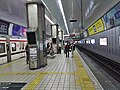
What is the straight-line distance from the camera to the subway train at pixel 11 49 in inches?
499

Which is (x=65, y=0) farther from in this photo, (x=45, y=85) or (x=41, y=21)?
(x=45, y=85)

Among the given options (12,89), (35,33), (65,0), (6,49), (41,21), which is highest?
(65,0)

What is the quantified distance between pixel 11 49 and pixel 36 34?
6459 mm

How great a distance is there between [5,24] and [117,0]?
898 centimetres

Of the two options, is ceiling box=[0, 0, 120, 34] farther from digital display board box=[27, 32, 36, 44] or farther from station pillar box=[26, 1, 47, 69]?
digital display board box=[27, 32, 36, 44]

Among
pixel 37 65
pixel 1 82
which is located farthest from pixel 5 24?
pixel 1 82

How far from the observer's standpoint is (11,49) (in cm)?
1488

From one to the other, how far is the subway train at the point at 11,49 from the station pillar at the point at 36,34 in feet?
12.9

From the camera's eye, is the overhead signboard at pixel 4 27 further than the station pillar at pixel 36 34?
Yes

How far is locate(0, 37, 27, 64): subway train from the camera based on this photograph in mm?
12664

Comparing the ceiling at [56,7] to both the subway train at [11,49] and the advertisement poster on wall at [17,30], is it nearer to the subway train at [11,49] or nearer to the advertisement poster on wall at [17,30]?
the subway train at [11,49]

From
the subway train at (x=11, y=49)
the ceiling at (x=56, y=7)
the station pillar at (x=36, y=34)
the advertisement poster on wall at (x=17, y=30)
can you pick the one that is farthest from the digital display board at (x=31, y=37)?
the advertisement poster on wall at (x=17, y=30)

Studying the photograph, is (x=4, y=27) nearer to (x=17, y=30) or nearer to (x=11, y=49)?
(x=11, y=49)

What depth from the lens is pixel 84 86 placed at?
18.8 feet
